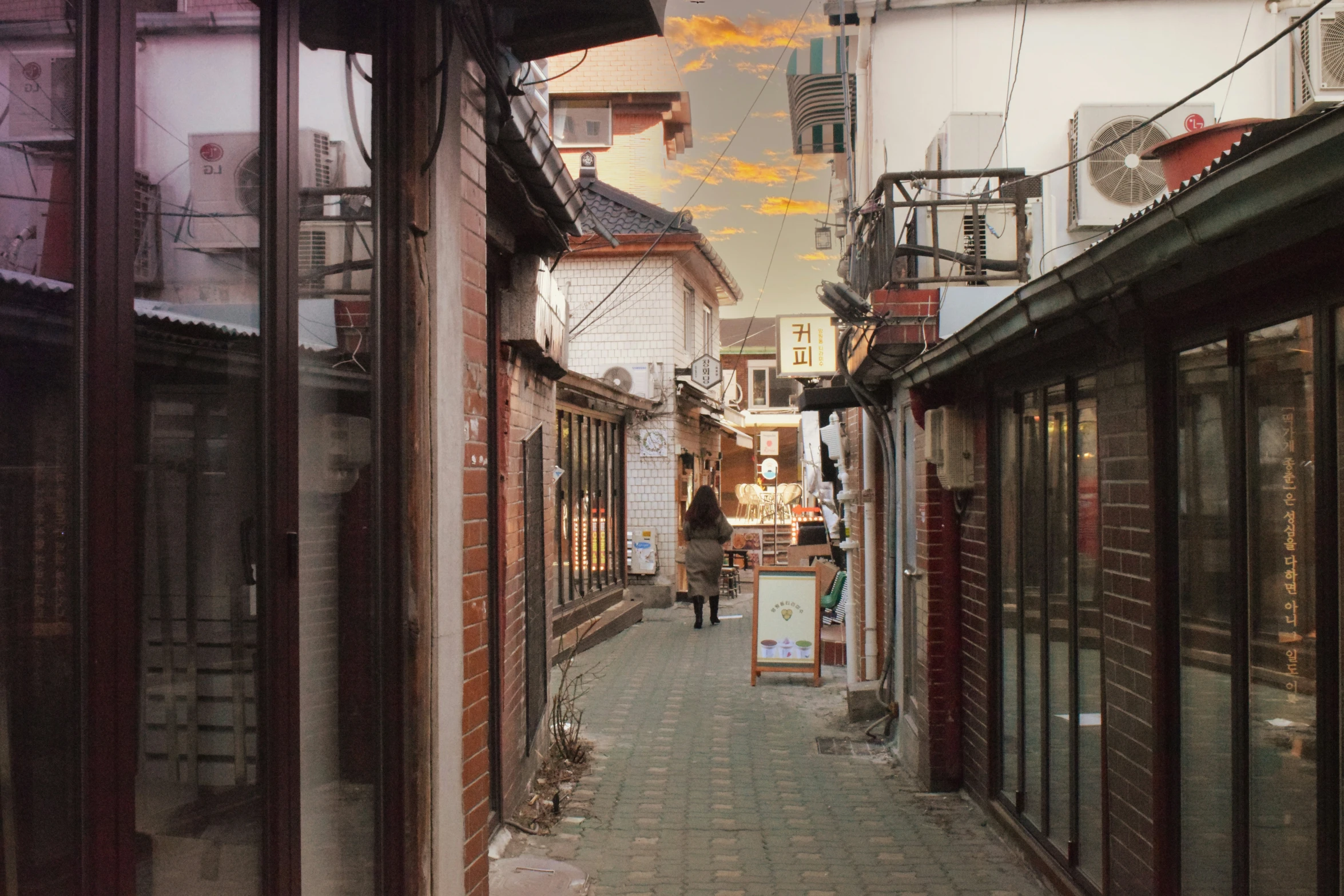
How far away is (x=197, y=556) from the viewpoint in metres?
2.32

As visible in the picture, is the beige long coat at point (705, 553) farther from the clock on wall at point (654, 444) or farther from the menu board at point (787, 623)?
the clock on wall at point (654, 444)

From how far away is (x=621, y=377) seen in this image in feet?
72.4

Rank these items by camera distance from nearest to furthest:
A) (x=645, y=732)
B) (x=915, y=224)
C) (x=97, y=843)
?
(x=97, y=843), (x=915, y=224), (x=645, y=732)

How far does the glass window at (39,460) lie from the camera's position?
180cm

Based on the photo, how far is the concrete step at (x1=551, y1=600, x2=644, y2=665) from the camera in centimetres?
1339

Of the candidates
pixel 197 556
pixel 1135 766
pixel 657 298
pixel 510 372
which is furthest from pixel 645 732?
pixel 657 298

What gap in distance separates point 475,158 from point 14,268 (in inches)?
87.9

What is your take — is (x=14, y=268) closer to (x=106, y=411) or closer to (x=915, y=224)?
(x=106, y=411)

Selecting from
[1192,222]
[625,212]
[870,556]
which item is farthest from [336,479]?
[625,212]

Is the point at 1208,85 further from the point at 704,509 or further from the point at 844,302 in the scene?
the point at 704,509

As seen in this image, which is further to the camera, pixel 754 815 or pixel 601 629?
pixel 601 629

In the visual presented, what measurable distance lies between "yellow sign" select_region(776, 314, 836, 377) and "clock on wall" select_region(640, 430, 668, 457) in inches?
147

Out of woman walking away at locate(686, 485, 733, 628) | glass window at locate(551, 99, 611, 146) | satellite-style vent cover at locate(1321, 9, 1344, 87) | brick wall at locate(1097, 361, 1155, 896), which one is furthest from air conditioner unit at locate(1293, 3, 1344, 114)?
glass window at locate(551, 99, 611, 146)

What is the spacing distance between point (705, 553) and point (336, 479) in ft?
45.1
